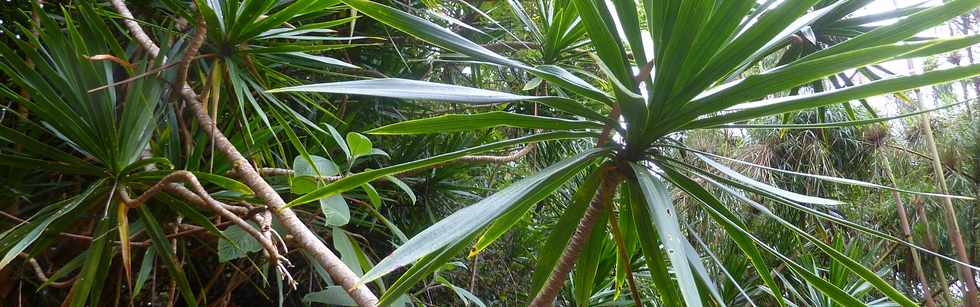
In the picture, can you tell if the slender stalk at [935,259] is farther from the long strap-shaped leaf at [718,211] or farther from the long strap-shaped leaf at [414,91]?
the long strap-shaped leaf at [414,91]

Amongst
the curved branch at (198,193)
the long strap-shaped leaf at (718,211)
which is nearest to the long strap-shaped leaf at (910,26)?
the long strap-shaped leaf at (718,211)

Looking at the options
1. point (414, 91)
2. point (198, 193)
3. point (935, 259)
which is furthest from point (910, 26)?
point (935, 259)

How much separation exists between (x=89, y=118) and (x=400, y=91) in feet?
3.09

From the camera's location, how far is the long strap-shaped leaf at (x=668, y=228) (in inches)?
25.5

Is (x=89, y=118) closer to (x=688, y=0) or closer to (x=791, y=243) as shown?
(x=688, y=0)

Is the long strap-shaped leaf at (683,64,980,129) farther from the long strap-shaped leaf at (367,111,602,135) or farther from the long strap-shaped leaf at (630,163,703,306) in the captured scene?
the long strap-shaped leaf at (367,111,602,135)

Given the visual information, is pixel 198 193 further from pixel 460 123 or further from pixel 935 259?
pixel 935 259

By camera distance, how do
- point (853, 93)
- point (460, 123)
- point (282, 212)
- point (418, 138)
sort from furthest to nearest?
point (418, 138), point (282, 212), point (460, 123), point (853, 93)

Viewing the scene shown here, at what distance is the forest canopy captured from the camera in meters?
0.76

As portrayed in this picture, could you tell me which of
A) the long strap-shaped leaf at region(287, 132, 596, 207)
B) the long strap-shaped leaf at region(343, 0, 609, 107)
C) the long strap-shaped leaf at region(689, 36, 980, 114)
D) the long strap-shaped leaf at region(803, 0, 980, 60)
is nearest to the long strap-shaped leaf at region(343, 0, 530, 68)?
the long strap-shaped leaf at region(343, 0, 609, 107)

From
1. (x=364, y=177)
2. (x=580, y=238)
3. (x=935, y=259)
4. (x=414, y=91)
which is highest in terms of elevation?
(x=414, y=91)

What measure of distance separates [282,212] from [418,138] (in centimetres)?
134

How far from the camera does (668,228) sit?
0.73 m

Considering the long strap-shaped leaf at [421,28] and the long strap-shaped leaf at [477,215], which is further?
the long strap-shaped leaf at [421,28]
